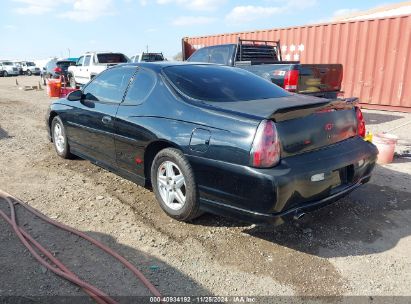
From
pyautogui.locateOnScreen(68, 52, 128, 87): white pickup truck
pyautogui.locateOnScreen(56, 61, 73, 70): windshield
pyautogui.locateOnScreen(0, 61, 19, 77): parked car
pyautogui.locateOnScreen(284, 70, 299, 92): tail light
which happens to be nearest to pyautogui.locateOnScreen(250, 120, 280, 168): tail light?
pyautogui.locateOnScreen(284, 70, 299, 92): tail light

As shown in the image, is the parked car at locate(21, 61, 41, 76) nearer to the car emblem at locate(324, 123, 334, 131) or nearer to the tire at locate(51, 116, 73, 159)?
the tire at locate(51, 116, 73, 159)

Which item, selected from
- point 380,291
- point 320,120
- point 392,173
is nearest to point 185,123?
point 320,120

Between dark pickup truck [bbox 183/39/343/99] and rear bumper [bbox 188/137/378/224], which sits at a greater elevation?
dark pickup truck [bbox 183/39/343/99]

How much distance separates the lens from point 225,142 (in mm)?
2834

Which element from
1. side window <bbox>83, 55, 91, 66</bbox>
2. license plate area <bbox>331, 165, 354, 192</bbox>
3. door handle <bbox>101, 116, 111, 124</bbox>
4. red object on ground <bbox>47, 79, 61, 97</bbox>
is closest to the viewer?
license plate area <bbox>331, 165, 354, 192</bbox>

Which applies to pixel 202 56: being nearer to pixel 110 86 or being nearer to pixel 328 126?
pixel 110 86

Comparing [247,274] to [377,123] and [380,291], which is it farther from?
[377,123]

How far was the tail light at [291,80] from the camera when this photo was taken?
6.66 metres

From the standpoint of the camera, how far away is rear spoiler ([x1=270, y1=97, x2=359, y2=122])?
2.79m

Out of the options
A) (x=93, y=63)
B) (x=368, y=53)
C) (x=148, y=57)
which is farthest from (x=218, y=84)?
(x=148, y=57)

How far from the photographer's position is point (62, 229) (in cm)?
337

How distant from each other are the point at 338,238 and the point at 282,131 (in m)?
1.21

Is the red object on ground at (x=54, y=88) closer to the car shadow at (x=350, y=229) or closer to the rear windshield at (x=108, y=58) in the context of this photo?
the rear windshield at (x=108, y=58)

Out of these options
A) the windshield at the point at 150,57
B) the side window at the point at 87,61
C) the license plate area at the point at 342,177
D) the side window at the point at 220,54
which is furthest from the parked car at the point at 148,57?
the license plate area at the point at 342,177
